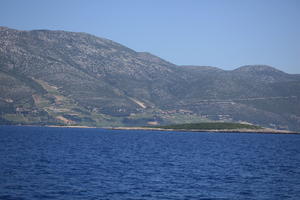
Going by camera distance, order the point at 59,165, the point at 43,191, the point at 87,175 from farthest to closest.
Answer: the point at 59,165
the point at 87,175
the point at 43,191

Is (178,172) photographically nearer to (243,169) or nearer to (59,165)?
(243,169)

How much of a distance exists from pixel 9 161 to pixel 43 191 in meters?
35.3

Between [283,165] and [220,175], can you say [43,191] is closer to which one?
[220,175]

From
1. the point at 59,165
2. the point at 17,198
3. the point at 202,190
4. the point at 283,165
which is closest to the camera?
the point at 17,198

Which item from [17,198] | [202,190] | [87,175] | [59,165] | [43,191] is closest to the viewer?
[17,198]

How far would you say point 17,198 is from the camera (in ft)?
174

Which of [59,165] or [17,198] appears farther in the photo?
[59,165]

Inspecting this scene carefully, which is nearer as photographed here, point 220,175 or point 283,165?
point 220,175

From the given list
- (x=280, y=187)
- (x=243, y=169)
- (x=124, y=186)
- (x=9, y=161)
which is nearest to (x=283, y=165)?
(x=243, y=169)

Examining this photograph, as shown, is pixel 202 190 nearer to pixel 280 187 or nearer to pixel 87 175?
pixel 280 187

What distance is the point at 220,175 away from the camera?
79.3 m

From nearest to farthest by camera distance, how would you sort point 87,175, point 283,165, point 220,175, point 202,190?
point 202,190 < point 87,175 < point 220,175 < point 283,165

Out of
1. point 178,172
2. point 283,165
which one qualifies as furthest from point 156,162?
point 283,165

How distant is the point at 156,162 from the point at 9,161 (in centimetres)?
3253
